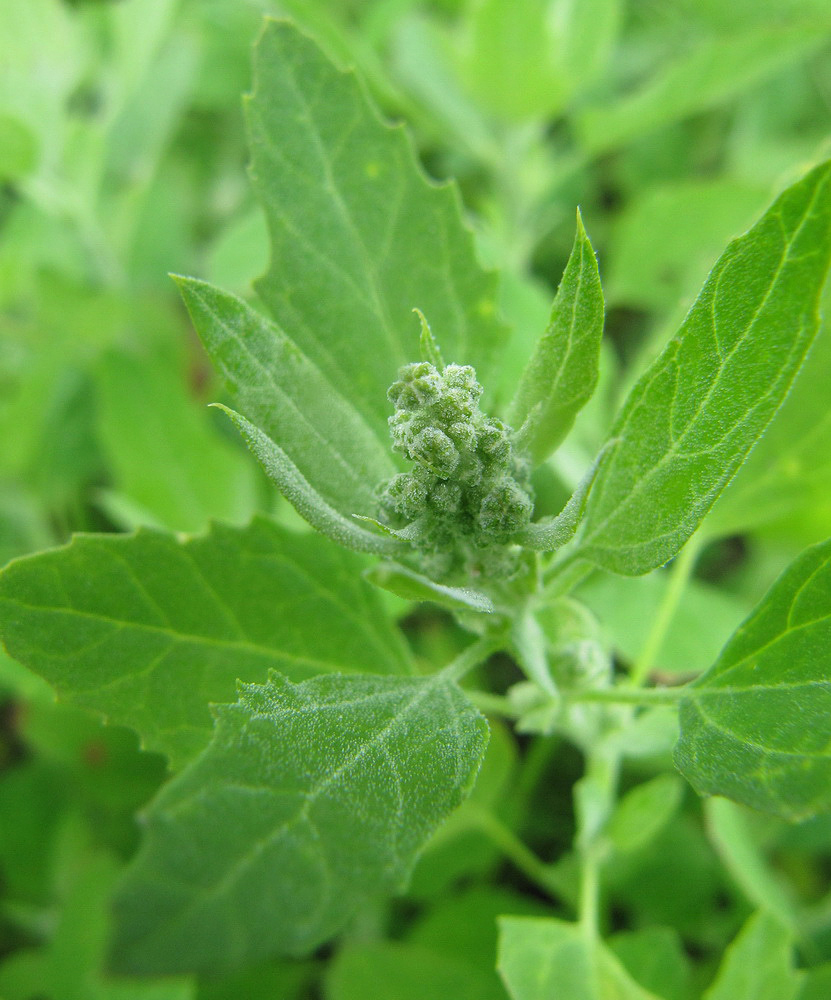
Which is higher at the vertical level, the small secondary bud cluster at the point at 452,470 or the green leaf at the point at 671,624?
the green leaf at the point at 671,624

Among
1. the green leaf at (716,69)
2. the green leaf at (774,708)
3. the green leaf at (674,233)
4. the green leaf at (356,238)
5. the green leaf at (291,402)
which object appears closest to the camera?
the green leaf at (774,708)

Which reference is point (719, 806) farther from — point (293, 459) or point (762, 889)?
point (293, 459)

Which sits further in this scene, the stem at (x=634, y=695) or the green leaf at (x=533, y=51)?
the green leaf at (x=533, y=51)

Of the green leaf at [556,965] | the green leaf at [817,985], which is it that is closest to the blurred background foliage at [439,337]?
the green leaf at [817,985]

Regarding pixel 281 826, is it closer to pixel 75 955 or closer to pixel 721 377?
pixel 721 377

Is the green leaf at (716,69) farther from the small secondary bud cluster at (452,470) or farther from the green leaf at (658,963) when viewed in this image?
the green leaf at (658,963)

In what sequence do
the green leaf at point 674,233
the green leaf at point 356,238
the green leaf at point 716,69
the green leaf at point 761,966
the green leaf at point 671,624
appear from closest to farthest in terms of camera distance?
the green leaf at point 356,238 → the green leaf at point 761,966 → the green leaf at point 671,624 → the green leaf at point 716,69 → the green leaf at point 674,233

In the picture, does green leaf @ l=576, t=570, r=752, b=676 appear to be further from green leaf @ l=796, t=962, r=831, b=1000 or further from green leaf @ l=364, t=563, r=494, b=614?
green leaf @ l=364, t=563, r=494, b=614
